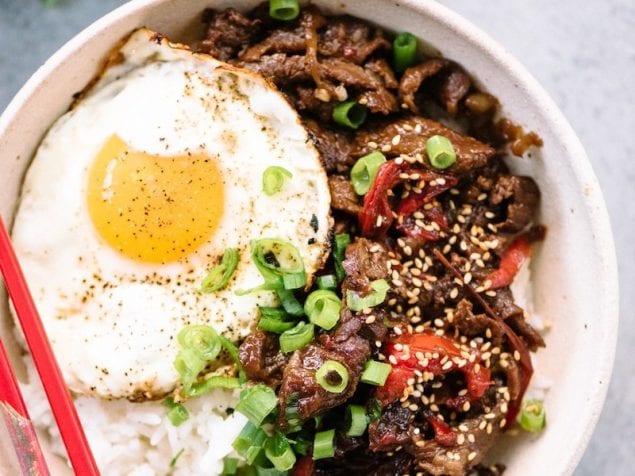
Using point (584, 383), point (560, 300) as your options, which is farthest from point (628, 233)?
point (584, 383)

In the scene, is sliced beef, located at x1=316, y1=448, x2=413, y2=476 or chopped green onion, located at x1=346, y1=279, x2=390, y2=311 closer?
chopped green onion, located at x1=346, y1=279, x2=390, y2=311

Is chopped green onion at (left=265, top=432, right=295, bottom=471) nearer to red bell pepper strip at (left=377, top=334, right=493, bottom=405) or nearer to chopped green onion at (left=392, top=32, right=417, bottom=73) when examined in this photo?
red bell pepper strip at (left=377, top=334, right=493, bottom=405)

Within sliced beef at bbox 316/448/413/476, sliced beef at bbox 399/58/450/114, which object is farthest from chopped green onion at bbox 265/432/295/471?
sliced beef at bbox 399/58/450/114

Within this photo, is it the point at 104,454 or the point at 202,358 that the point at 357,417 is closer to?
the point at 202,358

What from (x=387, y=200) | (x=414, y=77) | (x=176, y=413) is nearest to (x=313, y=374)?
(x=176, y=413)

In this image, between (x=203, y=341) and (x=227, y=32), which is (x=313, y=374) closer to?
(x=203, y=341)

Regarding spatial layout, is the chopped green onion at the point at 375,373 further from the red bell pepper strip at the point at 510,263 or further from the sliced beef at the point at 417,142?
the sliced beef at the point at 417,142
